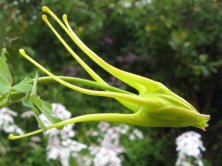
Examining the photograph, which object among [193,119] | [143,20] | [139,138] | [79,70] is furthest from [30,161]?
A: [193,119]

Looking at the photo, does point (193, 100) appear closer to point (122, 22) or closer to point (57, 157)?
point (122, 22)

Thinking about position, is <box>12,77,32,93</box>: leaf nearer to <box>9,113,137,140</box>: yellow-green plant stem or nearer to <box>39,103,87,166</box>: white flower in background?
<box>9,113,137,140</box>: yellow-green plant stem

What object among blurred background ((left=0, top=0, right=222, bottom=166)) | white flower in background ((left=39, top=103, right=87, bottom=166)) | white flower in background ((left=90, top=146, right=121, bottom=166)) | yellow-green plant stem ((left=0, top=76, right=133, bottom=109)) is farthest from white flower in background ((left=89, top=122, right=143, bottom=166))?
yellow-green plant stem ((left=0, top=76, right=133, bottom=109))

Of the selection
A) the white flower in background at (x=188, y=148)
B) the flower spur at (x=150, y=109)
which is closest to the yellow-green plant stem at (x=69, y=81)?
the flower spur at (x=150, y=109)

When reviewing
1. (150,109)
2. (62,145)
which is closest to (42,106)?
(150,109)

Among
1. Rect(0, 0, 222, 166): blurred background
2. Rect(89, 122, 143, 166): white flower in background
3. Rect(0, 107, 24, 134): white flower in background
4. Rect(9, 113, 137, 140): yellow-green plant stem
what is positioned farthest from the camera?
Rect(0, 0, 222, 166): blurred background

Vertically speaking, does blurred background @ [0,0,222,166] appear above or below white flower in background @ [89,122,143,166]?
above

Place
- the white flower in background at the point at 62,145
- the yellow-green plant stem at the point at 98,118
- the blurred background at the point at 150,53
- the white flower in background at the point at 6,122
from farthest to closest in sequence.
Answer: the blurred background at the point at 150,53 < the white flower in background at the point at 6,122 < the white flower in background at the point at 62,145 < the yellow-green plant stem at the point at 98,118

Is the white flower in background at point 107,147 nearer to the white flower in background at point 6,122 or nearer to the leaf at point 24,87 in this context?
the white flower in background at point 6,122
